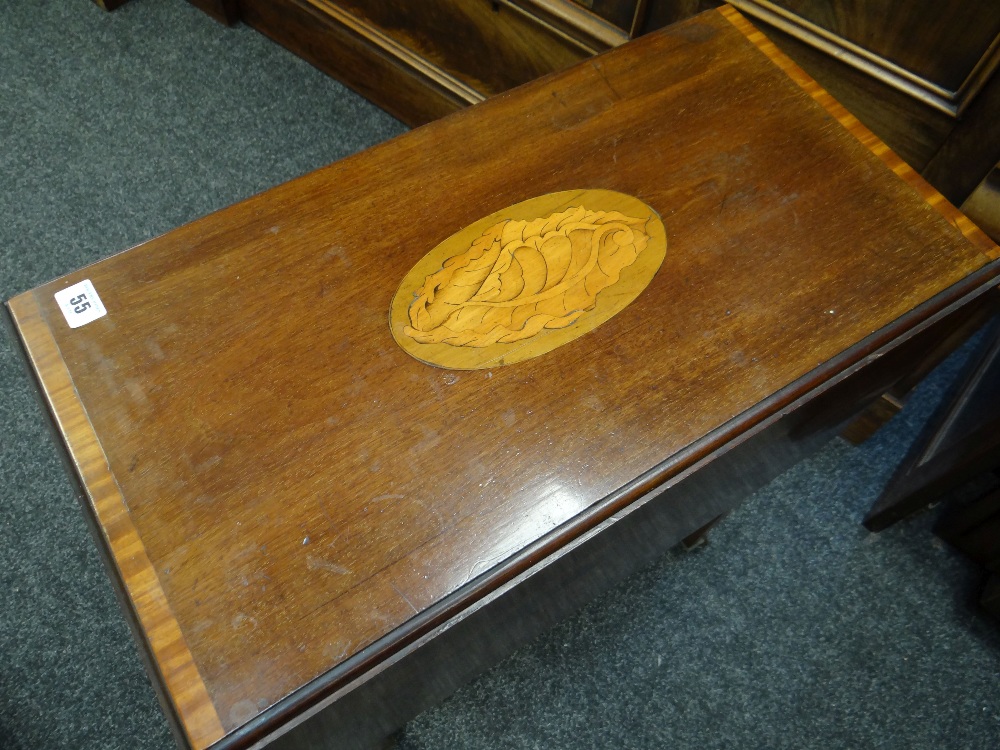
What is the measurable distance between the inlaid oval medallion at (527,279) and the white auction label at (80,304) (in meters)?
0.30

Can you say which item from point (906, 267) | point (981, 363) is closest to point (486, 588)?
point (906, 267)

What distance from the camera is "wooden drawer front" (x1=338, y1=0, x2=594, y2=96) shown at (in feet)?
4.59

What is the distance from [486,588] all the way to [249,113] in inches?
54.6

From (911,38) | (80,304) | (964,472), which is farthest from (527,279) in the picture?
(964,472)

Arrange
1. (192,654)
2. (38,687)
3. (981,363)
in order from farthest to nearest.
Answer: (981,363)
(38,687)
(192,654)

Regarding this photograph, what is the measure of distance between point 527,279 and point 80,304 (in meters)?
0.46

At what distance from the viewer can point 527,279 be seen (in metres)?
0.86

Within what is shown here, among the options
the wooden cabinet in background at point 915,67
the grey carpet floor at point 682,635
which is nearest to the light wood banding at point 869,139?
the wooden cabinet in background at point 915,67

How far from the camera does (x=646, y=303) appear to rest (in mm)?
845

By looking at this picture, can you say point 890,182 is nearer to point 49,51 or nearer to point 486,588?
point 486,588

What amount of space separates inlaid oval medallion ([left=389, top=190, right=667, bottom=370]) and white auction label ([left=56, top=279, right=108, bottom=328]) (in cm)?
30

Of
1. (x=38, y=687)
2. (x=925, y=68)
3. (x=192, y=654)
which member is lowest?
(x=38, y=687)

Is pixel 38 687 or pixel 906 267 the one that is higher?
pixel 906 267

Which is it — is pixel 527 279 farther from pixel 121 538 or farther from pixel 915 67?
pixel 915 67
